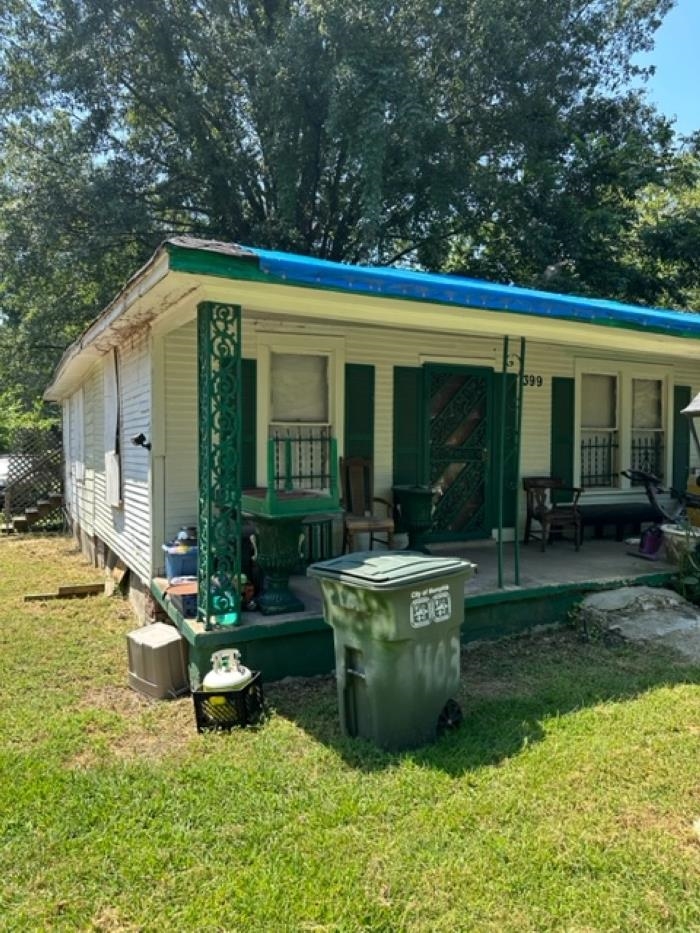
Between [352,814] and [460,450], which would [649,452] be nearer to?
[460,450]

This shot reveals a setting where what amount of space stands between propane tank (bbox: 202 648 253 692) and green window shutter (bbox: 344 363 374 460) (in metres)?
2.79

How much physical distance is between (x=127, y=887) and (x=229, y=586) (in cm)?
193

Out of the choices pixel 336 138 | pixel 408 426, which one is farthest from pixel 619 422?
pixel 336 138

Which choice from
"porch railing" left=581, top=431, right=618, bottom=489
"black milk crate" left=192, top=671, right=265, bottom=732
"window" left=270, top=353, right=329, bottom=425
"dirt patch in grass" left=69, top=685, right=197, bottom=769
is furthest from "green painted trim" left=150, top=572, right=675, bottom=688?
"porch railing" left=581, top=431, right=618, bottom=489

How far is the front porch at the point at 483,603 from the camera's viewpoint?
4059 millimetres

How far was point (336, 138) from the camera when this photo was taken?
11.4m

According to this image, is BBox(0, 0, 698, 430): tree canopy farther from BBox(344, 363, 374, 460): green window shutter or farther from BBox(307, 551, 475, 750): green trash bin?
BBox(307, 551, 475, 750): green trash bin

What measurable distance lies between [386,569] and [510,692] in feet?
4.68

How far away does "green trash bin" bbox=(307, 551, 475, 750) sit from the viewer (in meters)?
3.13

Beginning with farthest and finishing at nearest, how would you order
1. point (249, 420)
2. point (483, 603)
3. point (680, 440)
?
point (680, 440)
point (249, 420)
point (483, 603)

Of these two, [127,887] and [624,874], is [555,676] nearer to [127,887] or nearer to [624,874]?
[624,874]

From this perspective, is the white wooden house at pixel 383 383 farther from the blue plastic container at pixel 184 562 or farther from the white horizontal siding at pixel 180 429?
the blue plastic container at pixel 184 562

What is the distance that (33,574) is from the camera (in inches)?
331

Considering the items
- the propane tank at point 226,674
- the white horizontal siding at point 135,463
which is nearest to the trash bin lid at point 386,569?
the propane tank at point 226,674
